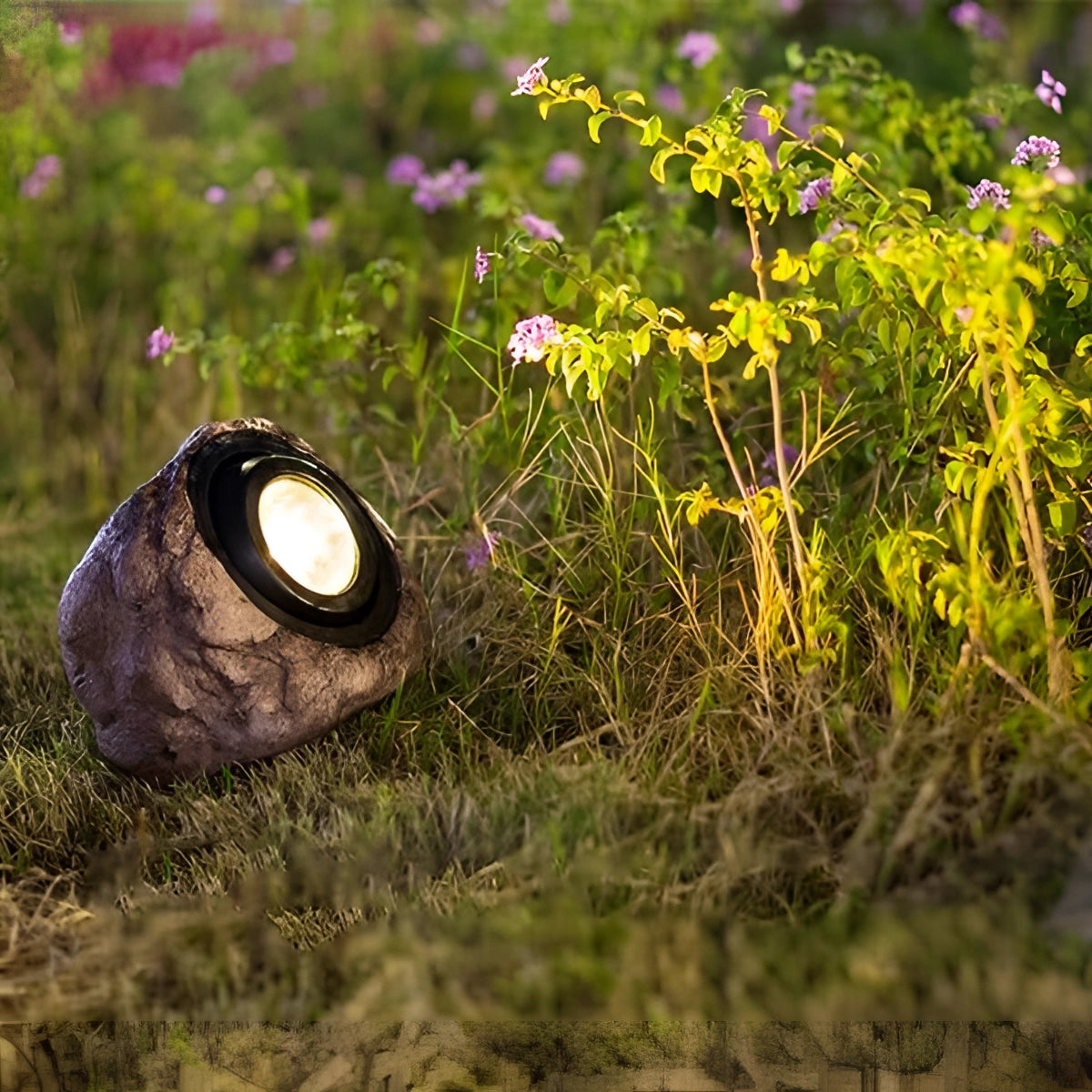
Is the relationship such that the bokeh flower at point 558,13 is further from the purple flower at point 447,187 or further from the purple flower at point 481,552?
the purple flower at point 481,552

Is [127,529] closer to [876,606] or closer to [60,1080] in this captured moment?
[60,1080]

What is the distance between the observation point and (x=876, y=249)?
196 cm

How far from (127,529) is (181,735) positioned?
0.34 m

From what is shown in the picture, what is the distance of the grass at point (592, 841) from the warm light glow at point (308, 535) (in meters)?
0.29

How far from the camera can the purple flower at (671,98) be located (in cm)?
462

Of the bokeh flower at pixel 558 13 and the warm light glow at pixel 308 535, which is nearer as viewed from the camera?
the warm light glow at pixel 308 535

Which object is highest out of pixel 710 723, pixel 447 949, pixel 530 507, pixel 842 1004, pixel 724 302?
pixel 724 302

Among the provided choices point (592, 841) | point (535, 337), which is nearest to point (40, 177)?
point (535, 337)

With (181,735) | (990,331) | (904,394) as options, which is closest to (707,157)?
(990,331)

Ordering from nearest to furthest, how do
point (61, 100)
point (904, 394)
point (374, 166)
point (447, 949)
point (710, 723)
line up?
point (447, 949) → point (710, 723) → point (904, 394) → point (61, 100) → point (374, 166)

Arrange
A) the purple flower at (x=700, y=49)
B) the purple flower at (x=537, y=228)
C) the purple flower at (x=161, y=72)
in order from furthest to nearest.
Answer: the purple flower at (x=161, y=72)
the purple flower at (x=700, y=49)
the purple flower at (x=537, y=228)

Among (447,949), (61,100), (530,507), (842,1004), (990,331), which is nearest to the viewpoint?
(842,1004)

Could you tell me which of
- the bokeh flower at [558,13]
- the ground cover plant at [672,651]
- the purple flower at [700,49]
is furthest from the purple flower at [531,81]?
the bokeh flower at [558,13]

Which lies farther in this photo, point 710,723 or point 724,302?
point 710,723
